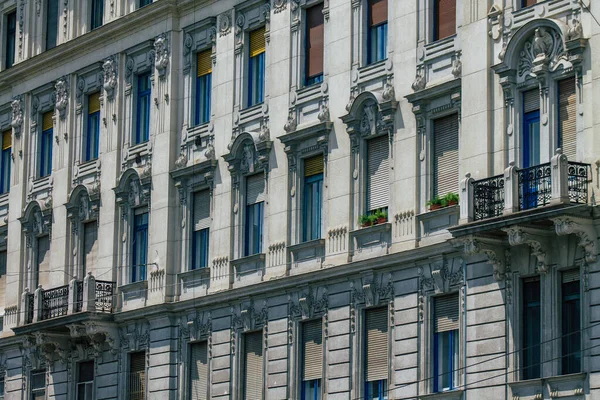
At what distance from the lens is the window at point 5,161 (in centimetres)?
6431

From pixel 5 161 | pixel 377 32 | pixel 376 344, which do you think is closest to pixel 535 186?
pixel 376 344

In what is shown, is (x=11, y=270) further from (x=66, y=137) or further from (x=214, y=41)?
Result: (x=214, y=41)

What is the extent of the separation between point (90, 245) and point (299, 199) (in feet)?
38.2

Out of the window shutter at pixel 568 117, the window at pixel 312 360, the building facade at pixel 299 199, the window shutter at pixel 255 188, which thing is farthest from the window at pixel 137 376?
the window shutter at pixel 568 117

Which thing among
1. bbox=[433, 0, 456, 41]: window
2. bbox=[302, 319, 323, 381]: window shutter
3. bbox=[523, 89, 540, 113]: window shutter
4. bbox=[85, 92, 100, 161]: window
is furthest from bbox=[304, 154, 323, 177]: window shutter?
bbox=[85, 92, 100, 161]: window

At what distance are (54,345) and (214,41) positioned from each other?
12.2m

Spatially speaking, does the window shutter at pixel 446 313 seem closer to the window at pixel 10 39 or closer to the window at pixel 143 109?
the window at pixel 143 109

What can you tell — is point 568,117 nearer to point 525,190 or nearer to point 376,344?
point 525,190

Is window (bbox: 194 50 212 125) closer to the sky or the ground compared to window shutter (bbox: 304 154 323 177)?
closer to the sky

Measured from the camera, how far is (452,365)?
143 feet

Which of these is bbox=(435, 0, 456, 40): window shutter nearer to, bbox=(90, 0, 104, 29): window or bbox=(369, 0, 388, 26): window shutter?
bbox=(369, 0, 388, 26): window shutter

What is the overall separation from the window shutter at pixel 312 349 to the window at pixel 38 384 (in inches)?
571

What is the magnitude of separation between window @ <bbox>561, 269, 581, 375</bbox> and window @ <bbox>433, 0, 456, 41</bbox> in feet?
26.4

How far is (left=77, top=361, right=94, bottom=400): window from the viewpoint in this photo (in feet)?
188
